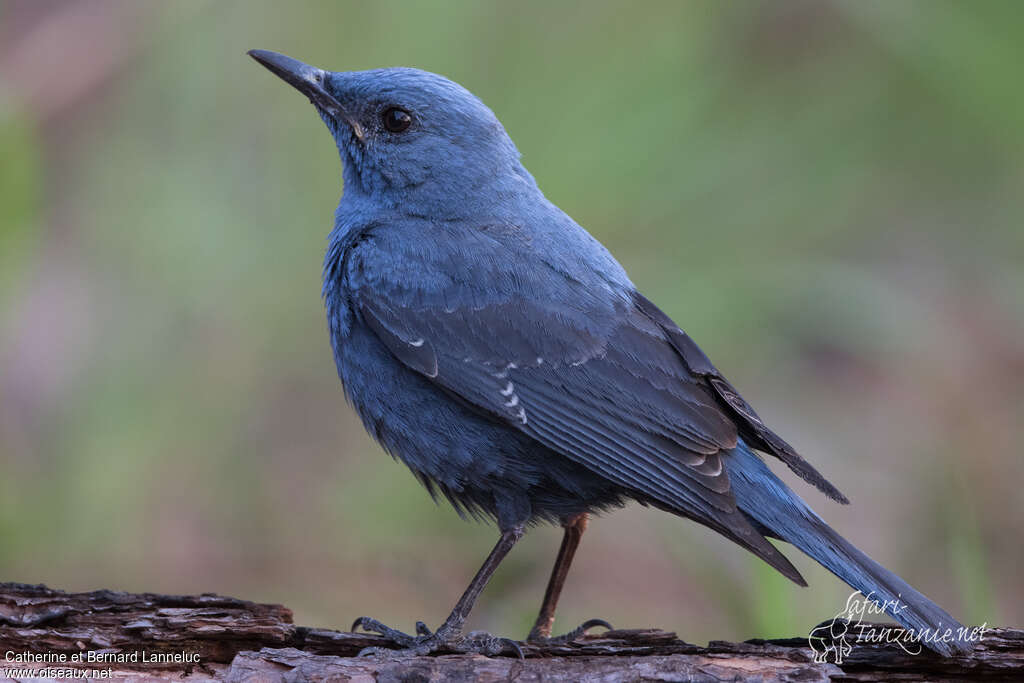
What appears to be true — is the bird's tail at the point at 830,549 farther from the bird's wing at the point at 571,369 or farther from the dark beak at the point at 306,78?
the dark beak at the point at 306,78

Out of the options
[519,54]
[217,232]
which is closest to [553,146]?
[519,54]

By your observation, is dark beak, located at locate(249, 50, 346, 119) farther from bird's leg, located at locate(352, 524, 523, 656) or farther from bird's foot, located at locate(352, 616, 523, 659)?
bird's foot, located at locate(352, 616, 523, 659)

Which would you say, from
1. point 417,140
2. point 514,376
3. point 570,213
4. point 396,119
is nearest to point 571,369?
point 514,376

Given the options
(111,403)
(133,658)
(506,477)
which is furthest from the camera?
(111,403)

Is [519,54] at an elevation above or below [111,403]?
above

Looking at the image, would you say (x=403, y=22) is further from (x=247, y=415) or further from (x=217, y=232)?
(x=247, y=415)
